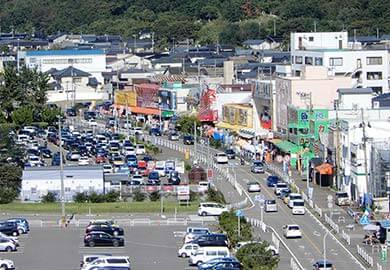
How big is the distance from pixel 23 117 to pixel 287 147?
8.37 metres

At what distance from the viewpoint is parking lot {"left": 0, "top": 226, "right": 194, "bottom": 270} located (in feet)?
50.2

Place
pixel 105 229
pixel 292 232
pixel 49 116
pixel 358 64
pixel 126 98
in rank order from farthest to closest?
1. pixel 126 98
2. pixel 49 116
3. pixel 358 64
4. pixel 105 229
5. pixel 292 232

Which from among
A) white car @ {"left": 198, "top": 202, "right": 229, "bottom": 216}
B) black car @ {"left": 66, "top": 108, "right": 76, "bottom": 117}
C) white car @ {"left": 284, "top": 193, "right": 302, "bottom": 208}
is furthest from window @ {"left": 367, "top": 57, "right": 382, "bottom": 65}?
white car @ {"left": 198, "top": 202, "right": 229, "bottom": 216}

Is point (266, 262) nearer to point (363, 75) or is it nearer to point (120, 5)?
point (363, 75)

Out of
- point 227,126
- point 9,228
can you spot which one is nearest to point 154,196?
point 9,228

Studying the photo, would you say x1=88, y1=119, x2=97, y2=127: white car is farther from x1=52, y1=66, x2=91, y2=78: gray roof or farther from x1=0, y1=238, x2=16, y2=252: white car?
x1=0, y1=238, x2=16, y2=252: white car

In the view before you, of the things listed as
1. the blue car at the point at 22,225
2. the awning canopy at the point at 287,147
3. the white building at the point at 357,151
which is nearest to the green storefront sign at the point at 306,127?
the awning canopy at the point at 287,147

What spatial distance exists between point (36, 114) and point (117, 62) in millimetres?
15063

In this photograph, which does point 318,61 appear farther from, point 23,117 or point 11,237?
point 11,237

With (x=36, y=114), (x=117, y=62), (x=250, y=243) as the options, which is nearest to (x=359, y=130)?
(x=250, y=243)

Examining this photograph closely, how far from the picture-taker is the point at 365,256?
50.3 feet

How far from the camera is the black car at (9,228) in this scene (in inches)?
688

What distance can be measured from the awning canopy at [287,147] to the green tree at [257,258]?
396 inches

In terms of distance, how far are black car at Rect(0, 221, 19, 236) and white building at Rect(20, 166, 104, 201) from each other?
3.36 metres
